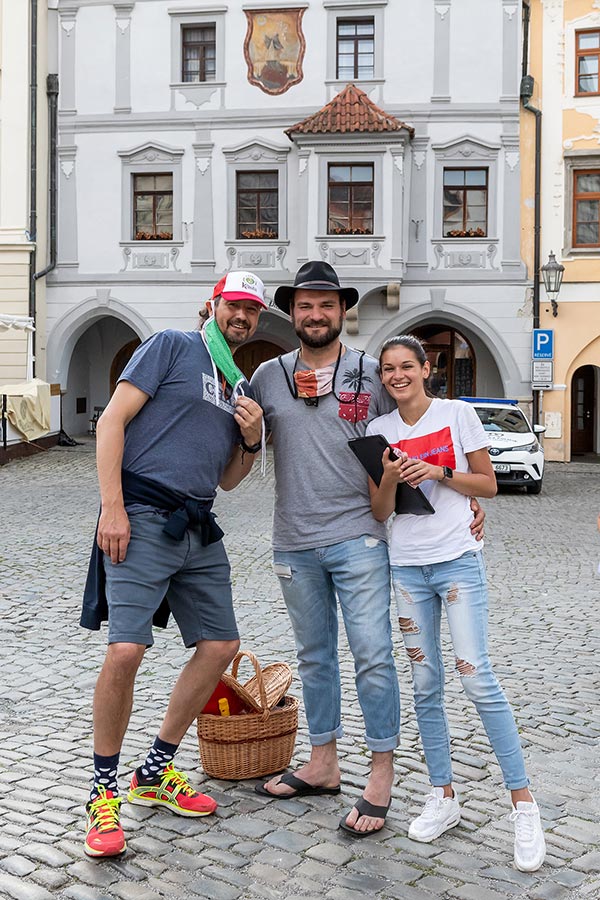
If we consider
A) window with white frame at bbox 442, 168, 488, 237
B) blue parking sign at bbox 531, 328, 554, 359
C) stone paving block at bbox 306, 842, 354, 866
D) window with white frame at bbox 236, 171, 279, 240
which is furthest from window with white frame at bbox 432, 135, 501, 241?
stone paving block at bbox 306, 842, 354, 866

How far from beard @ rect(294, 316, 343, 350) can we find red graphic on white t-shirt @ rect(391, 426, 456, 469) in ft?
1.60

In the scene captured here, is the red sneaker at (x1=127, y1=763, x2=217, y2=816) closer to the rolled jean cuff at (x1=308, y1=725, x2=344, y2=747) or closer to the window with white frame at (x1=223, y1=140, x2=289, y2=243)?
the rolled jean cuff at (x1=308, y1=725, x2=344, y2=747)

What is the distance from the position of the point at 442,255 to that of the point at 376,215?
6.01 feet

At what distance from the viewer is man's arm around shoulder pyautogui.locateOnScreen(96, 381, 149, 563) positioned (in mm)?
3770

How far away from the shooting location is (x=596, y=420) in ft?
90.5

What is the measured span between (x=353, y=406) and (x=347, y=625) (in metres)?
0.82

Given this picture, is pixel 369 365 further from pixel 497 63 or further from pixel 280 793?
pixel 497 63

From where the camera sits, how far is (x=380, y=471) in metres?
3.96

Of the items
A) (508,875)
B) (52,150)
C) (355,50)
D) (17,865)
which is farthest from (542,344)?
(17,865)

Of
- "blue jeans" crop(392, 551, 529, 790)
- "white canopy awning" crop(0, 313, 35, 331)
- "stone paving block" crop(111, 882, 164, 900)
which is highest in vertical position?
"white canopy awning" crop(0, 313, 35, 331)

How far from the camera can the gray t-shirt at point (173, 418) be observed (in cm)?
389

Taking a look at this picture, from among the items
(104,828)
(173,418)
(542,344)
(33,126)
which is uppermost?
(33,126)

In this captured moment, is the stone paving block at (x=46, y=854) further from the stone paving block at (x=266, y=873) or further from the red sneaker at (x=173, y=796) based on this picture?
the stone paving block at (x=266, y=873)

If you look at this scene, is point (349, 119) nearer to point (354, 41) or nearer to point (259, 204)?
point (354, 41)
